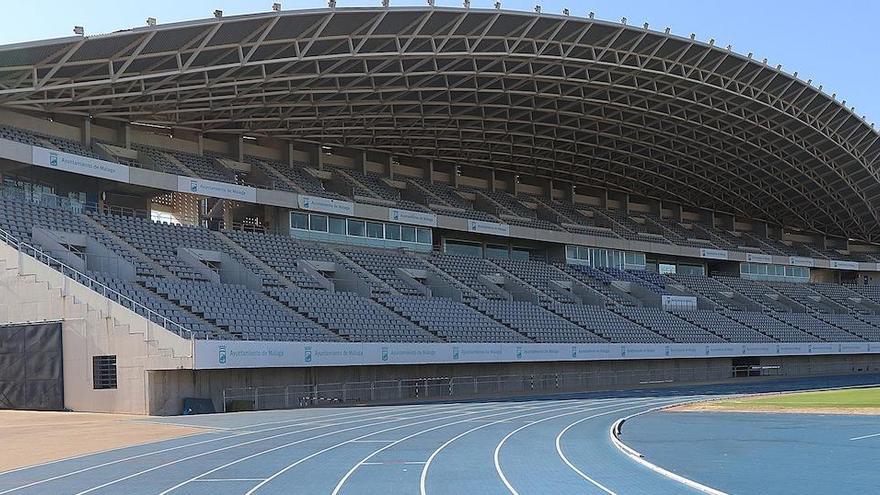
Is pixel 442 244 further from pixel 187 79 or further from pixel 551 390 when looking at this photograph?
pixel 187 79

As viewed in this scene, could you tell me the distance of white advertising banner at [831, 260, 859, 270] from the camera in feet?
257

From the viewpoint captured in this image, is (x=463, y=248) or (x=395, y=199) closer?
(x=395, y=199)

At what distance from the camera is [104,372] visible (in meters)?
29.8

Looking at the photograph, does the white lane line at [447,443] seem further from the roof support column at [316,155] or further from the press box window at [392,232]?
the roof support column at [316,155]

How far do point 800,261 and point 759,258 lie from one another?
447 centimetres

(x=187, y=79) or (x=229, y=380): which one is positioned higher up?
(x=187, y=79)

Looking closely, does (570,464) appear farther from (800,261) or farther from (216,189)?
(800,261)

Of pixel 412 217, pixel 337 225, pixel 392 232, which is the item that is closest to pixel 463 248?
pixel 412 217

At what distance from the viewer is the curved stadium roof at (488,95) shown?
121 feet

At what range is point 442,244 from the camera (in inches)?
2274

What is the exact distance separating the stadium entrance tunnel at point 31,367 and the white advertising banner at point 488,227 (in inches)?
1134

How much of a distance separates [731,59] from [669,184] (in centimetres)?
2081

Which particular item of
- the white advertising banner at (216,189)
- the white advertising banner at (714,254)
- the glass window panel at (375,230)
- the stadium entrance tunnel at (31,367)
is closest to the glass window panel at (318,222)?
the glass window panel at (375,230)

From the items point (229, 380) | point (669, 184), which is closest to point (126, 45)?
point (229, 380)
